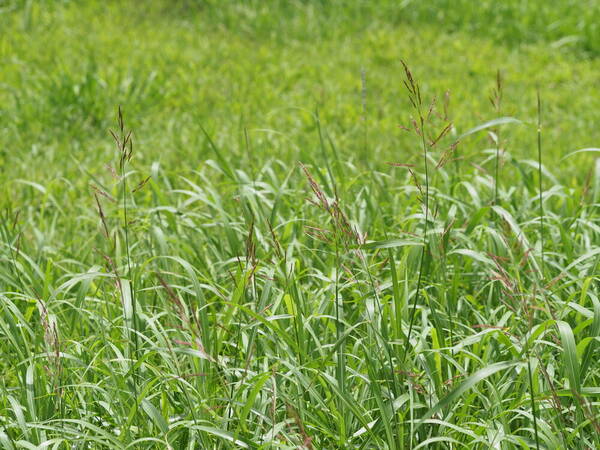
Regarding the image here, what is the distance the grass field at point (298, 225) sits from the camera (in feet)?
6.94

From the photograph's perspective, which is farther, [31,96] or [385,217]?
[31,96]

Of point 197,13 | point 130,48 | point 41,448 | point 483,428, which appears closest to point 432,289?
point 483,428

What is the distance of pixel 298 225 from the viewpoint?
10.8 feet

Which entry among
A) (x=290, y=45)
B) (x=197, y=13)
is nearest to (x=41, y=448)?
(x=290, y=45)

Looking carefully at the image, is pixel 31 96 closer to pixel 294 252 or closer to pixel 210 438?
pixel 294 252

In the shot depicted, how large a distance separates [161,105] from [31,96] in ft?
2.90

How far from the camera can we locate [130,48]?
6434mm

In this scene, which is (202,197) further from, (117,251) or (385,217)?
(385,217)

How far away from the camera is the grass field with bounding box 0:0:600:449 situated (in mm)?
2115

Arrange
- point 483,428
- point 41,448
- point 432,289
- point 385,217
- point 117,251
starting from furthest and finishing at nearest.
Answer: point 385,217 < point 117,251 < point 432,289 < point 483,428 < point 41,448

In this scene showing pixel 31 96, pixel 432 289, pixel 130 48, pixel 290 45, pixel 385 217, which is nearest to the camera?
pixel 432 289

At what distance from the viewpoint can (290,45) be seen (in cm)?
713

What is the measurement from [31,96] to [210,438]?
3797 millimetres

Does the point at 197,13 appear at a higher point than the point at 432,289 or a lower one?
higher
